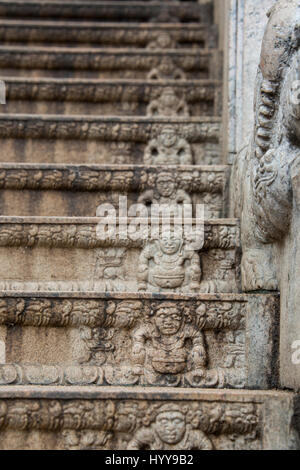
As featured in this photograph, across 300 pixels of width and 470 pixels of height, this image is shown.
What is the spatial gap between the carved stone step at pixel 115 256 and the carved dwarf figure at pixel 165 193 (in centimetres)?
52

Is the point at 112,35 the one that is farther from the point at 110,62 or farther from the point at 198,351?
the point at 198,351

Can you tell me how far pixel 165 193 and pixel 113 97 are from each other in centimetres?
112

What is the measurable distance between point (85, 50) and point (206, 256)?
2.26 meters

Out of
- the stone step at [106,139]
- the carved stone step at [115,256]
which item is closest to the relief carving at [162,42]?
the stone step at [106,139]

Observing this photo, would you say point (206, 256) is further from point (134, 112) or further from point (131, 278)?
point (134, 112)

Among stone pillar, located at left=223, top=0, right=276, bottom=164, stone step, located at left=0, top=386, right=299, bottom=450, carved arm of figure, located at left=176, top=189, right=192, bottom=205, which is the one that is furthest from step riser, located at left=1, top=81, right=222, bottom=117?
stone step, located at left=0, top=386, right=299, bottom=450

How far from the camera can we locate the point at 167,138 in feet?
14.1

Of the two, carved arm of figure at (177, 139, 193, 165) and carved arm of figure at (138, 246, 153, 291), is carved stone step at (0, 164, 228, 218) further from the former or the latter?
carved arm of figure at (138, 246, 153, 291)

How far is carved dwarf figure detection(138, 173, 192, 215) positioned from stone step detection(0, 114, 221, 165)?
44 centimetres

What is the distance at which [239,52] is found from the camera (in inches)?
159

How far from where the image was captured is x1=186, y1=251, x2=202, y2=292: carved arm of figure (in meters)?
3.28

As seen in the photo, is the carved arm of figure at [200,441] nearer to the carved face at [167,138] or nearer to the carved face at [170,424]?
the carved face at [170,424]

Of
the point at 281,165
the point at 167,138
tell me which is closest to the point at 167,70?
the point at 167,138

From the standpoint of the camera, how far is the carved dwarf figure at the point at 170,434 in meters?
2.66
